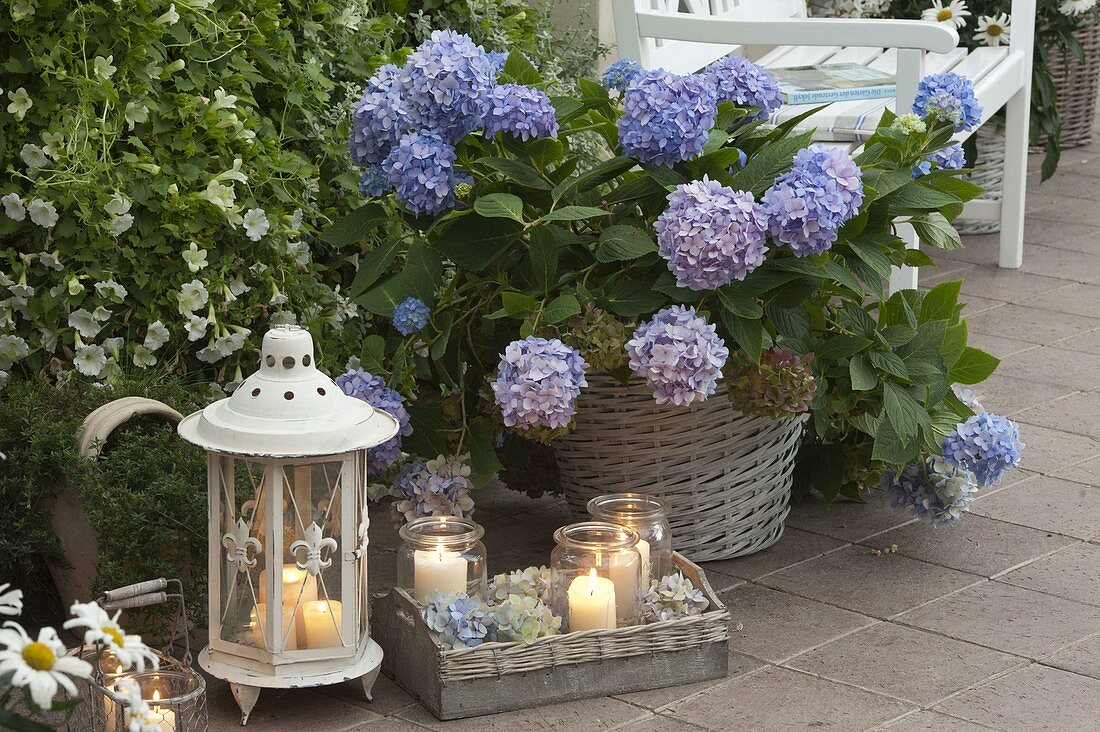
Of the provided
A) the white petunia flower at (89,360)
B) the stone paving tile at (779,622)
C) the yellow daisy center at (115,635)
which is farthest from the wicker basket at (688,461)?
the yellow daisy center at (115,635)

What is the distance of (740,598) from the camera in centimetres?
231

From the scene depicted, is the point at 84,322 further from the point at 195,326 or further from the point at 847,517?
the point at 847,517

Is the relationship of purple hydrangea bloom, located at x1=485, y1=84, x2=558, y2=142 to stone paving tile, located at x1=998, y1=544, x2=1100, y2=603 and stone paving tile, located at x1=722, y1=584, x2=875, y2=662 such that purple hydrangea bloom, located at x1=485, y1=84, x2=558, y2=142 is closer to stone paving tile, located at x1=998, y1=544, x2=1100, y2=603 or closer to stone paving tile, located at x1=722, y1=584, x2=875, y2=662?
stone paving tile, located at x1=722, y1=584, x2=875, y2=662

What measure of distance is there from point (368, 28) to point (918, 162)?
1103 millimetres

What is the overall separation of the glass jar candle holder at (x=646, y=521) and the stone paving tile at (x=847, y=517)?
1.69 ft

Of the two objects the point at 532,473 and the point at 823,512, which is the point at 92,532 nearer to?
the point at 532,473

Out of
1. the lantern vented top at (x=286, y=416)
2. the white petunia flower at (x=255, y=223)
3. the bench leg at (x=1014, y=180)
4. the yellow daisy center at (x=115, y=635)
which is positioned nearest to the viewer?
the yellow daisy center at (x=115, y=635)

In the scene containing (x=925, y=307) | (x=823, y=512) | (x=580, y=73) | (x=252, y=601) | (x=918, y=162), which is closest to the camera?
(x=252, y=601)

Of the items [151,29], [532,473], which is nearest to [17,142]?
[151,29]

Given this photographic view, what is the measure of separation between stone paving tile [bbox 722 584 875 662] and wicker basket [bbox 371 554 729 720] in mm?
108

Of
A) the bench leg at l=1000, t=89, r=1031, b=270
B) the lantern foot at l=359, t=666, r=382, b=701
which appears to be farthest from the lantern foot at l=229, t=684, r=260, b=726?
the bench leg at l=1000, t=89, r=1031, b=270

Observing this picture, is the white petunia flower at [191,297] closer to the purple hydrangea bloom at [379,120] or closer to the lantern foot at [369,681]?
the purple hydrangea bloom at [379,120]

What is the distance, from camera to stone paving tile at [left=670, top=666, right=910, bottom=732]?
1921mm

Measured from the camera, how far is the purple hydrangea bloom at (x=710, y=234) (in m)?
1.97
